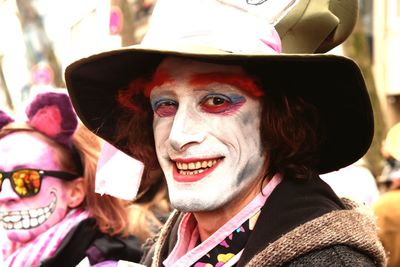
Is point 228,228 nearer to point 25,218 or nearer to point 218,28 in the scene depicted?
point 218,28

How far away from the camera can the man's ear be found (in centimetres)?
329

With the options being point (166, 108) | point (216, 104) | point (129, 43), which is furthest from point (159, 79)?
point (129, 43)

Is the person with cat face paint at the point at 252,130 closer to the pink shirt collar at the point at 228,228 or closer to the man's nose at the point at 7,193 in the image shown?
the pink shirt collar at the point at 228,228

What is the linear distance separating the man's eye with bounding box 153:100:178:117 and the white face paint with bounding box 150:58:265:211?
4 centimetres

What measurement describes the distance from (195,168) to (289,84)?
381 millimetres

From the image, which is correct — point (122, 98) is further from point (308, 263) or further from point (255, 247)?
point (308, 263)

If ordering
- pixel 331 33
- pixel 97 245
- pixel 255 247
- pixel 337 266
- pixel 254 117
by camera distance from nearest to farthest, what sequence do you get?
1. pixel 337 266
2. pixel 255 247
3. pixel 254 117
4. pixel 331 33
5. pixel 97 245

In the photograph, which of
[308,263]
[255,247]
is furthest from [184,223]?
[308,263]

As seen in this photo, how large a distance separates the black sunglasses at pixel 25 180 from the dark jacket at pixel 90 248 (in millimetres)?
271

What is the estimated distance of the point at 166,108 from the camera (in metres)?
2.11

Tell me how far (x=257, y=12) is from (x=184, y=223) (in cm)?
74

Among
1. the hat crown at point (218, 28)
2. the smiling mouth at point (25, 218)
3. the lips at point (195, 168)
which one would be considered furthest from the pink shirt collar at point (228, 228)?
the smiling mouth at point (25, 218)

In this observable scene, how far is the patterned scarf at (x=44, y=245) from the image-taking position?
313 cm

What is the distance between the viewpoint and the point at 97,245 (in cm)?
318
